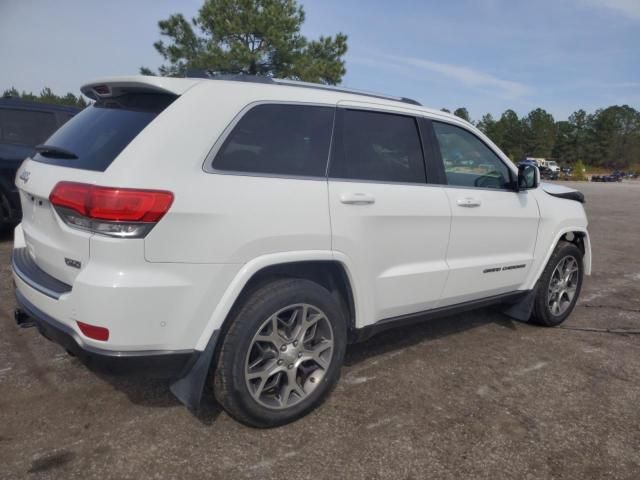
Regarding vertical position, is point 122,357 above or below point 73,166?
below

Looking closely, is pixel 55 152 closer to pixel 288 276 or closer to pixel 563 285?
pixel 288 276

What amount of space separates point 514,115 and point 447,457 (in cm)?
10277

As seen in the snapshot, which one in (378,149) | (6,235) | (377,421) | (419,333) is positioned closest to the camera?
(377,421)

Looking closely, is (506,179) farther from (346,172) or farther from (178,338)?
(178,338)

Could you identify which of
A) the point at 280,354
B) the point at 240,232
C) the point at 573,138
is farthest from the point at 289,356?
the point at 573,138

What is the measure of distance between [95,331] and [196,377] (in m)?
0.51

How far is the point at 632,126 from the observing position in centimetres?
9925

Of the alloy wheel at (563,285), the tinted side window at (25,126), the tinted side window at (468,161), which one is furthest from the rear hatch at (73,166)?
the tinted side window at (25,126)

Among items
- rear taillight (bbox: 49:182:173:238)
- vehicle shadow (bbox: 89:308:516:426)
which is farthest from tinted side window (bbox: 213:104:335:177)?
vehicle shadow (bbox: 89:308:516:426)

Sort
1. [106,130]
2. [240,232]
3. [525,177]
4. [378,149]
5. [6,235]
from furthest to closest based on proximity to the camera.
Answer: [6,235]
[525,177]
[378,149]
[106,130]
[240,232]

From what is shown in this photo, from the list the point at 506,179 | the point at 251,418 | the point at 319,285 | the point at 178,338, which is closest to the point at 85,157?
the point at 178,338

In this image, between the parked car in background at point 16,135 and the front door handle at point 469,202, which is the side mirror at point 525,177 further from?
the parked car in background at point 16,135

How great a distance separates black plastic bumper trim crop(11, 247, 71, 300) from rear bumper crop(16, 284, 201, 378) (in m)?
0.13

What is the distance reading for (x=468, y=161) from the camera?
12.7 feet
